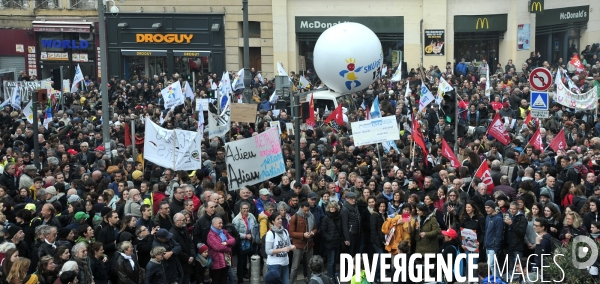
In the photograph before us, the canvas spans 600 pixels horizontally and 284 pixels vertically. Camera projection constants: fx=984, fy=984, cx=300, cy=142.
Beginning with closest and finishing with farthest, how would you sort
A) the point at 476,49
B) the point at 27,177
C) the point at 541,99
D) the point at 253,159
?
the point at 253,159 < the point at 27,177 < the point at 541,99 < the point at 476,49

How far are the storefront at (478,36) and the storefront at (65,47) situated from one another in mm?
14335

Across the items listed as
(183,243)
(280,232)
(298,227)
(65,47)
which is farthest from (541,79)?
(65,47)

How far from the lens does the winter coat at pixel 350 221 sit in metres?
13.8

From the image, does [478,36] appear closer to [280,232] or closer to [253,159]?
[253,159]

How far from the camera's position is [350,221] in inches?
547

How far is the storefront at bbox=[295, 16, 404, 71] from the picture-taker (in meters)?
36.8

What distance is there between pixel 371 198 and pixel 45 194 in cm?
475

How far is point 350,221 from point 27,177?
567 centimetres

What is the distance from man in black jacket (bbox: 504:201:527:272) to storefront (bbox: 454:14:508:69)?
24.1 m

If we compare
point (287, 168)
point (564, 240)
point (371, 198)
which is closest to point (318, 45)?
point (287, 168)

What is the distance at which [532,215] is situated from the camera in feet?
43.0

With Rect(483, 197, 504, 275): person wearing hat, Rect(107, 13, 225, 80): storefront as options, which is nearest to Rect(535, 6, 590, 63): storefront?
Rect(107, 13, 225, 80): storefront

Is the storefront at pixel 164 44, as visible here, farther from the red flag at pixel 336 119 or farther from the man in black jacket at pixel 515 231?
the man in black jacket at pixel 515 231

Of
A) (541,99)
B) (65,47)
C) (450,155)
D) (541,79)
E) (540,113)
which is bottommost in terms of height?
(450,155)
